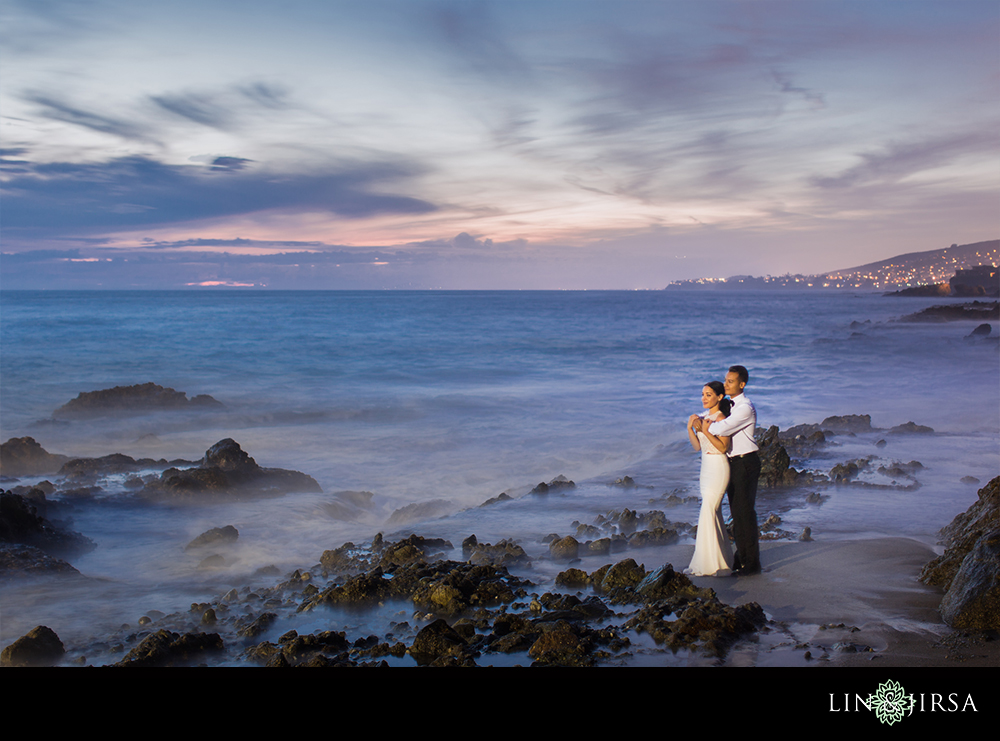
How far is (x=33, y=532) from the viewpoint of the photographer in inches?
301

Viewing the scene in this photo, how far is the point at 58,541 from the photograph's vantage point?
7.79 meters

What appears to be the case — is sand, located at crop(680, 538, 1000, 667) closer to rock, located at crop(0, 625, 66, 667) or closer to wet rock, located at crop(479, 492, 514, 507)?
wet rock, located at crop(479, 492, 514, 507)

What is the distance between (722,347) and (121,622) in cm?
3771

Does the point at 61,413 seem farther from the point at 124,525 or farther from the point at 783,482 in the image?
the point at 783,482

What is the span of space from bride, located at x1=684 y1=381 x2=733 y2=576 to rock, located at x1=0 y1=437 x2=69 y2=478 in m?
11.2

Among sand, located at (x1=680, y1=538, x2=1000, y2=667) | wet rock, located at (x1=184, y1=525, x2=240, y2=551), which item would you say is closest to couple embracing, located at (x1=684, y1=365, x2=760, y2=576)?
sand, located at (x1=680, y1=538, x2=1000, y2=667)

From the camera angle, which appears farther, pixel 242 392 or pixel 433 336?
pixel 433 336

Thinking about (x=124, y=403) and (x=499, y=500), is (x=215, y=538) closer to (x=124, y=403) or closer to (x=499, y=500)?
(x=499, y=500)

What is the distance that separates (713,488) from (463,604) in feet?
7.76

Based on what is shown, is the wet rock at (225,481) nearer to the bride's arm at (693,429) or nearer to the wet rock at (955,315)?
the bride's arm at (693,429)

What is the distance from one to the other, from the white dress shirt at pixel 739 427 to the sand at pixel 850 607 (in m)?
1.16
